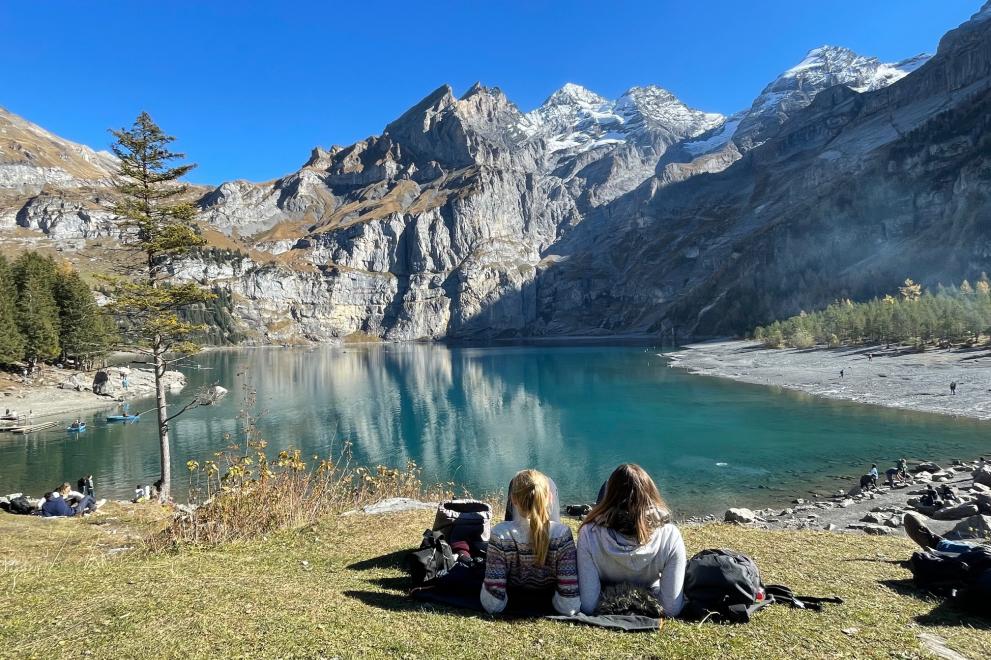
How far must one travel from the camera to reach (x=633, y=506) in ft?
17.9

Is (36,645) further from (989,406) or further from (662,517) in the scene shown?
(989,406)

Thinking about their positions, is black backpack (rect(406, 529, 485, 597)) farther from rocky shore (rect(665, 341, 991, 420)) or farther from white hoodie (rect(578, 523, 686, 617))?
rocky shore (rect(665, 341, 991, 420))

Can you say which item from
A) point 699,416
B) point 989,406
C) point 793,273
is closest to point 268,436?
point 699,416

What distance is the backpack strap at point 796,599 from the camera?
6.28m

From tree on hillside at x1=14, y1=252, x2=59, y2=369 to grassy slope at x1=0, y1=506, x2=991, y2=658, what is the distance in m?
62.4

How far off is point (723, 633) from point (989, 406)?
159 ft

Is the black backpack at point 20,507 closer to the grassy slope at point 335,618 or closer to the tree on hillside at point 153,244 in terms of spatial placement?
the tree on hillside at point 153,244

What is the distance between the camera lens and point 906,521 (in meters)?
9.38

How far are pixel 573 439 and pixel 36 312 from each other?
2336 inches

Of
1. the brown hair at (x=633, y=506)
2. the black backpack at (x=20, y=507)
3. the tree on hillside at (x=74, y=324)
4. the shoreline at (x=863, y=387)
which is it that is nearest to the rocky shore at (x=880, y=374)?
the shoreline at (x=863, y=387)

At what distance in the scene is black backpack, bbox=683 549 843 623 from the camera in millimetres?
5855

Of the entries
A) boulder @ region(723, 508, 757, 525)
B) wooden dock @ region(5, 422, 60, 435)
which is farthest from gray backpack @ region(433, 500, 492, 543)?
wooden dock @ region(5, 422, 60, 435)

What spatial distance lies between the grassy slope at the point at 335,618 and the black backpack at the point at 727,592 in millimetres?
180

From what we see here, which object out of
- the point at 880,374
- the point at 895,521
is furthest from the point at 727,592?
the point at 880,374
